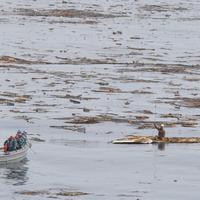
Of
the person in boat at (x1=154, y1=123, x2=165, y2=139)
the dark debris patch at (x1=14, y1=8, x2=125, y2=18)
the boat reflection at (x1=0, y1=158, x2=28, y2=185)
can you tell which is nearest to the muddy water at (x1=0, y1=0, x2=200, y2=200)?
the boat reflection at (x1=0, y1=158, x2=28, y2=185)

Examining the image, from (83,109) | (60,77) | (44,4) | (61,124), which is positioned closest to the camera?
(61,124)

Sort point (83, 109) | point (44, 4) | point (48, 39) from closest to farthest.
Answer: point (83, 109) → point (48, 39) → point (44, 4)

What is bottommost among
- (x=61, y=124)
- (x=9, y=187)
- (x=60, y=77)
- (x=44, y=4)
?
(x=9, y=187)

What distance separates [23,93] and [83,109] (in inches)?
340

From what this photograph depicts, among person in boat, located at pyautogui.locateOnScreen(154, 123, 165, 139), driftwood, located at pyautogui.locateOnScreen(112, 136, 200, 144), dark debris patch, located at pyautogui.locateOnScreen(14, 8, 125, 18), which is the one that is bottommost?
driftwood, located at pyautogui.locateOnScreen(112, 136, 200, 144)

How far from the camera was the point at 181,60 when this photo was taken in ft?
365

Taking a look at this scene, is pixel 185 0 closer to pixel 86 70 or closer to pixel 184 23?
pixel 184 23

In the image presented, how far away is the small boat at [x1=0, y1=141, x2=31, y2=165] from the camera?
5675 cm

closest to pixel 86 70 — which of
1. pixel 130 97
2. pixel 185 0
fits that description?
pixel 130 97

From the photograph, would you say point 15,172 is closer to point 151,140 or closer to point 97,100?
point 151,140

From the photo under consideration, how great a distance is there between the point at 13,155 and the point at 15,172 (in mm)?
1955

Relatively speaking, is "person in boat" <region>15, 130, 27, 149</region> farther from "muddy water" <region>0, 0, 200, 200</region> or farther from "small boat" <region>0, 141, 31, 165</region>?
"muddy water" <region>0, 0, 200, 200</region>

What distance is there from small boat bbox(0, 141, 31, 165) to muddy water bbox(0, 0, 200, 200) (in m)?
0.46

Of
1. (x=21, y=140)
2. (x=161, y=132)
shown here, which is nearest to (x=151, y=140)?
(x=161, y=132)
